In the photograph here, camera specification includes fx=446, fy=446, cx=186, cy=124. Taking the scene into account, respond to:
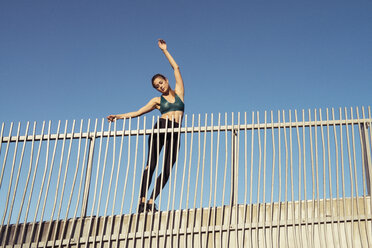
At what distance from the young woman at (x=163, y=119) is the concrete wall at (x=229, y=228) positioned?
35 centimetres

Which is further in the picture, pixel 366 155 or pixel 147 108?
pixel 147 108

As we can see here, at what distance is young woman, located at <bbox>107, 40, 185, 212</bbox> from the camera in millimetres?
5820

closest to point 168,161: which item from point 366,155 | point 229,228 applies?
point 229,228

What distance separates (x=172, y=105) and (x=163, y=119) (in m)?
0.30

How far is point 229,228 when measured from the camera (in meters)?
5.41

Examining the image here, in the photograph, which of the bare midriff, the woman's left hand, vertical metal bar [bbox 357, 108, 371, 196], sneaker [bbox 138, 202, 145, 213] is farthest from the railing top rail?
the woman's left hand

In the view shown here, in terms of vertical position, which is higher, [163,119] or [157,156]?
[163,119]

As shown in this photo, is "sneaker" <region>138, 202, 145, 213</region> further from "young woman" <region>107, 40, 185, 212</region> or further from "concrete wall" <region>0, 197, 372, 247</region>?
"concrete wall" <region>0, 197, 372, 247</region>

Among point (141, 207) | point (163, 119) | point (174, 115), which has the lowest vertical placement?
point (141, 207)

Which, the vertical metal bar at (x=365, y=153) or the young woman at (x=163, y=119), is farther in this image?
the young woman at (x=163, y=119)

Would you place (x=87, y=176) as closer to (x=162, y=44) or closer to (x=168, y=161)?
(x=168, y=161)

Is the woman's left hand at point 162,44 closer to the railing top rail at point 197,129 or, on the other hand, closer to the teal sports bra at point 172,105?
the teal sports bra at point 172,105

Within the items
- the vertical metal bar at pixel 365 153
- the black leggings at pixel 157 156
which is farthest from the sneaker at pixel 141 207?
the vertical metal bar at pixel 365 153

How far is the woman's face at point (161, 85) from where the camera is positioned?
21.6 feet
